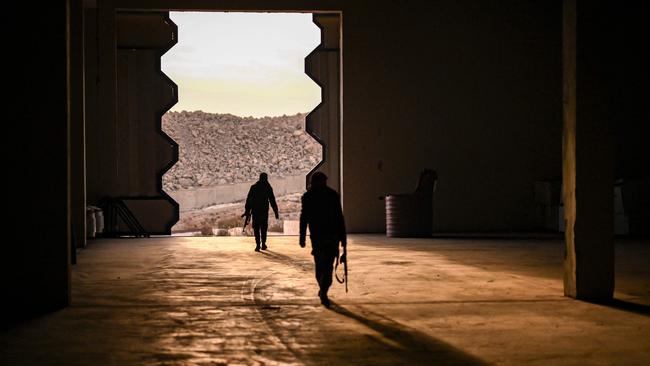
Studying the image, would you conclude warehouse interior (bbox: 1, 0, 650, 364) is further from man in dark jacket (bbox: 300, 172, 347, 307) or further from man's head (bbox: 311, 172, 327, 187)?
man in dark jacket (bbox: 300, 172, 347, 307)

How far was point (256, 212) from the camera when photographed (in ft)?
51.2

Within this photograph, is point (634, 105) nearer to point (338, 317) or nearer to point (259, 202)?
point (259, 202)

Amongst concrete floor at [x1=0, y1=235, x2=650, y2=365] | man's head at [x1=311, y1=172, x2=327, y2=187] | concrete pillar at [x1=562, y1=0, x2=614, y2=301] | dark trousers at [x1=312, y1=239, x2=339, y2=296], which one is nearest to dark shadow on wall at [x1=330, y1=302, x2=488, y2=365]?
concrete floor at [x1=0, y1=235, x2=650, y2=365]

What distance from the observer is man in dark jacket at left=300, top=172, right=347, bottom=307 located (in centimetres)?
853

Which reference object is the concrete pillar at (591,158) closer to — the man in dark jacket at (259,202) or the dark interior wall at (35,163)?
the dark interior wall at (35,163)

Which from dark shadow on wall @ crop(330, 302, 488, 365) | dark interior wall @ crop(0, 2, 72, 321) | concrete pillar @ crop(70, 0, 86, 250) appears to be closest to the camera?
dark shadow on wall @ crop(330, 302, 488, 365)

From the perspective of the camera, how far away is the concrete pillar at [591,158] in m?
8.78

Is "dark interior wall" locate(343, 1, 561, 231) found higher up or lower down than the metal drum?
higher up

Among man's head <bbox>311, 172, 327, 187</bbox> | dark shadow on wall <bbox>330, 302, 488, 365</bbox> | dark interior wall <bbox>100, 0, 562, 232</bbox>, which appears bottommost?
dark shadow on wall <bbox>330, 302, 488, 365</bbox>

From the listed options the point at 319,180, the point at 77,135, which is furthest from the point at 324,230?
the point at 77,135

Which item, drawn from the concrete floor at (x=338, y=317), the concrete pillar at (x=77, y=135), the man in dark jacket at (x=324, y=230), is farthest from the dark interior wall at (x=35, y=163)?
the concrete pillar at (x=77, y=135)

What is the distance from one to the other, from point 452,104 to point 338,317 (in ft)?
44.4

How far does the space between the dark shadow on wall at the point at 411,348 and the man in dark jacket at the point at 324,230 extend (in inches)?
41.1

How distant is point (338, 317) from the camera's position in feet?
25.5
